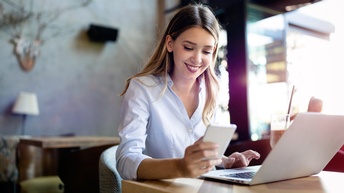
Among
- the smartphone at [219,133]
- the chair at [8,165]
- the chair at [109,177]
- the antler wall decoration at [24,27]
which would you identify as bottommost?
the chair at [8,165]

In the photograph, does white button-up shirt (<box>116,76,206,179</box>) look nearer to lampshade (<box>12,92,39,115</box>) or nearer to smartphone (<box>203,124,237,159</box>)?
smartphone (<box>203,124,237,159</box>)

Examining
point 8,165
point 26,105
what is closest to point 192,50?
point 8,165

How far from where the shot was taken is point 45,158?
144 inches

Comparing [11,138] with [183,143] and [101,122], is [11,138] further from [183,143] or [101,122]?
[183,143]

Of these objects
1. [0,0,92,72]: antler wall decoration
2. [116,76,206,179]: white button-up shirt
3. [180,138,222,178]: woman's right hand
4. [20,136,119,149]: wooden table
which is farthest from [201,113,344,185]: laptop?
[0,0,92,72]: antler wall decoration

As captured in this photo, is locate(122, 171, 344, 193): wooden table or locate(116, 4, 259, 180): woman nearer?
locate(122, 171, 344, 193): wooden table

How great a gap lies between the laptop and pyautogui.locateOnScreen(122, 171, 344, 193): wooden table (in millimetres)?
25

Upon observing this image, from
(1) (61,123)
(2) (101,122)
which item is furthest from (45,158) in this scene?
(2) (101,122)

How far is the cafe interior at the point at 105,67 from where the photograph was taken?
11.0 ft

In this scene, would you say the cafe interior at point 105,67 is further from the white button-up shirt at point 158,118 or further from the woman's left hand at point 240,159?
the woman's left hand at point 240,159

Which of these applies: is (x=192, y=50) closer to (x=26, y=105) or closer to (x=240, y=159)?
(x=240, y=159)

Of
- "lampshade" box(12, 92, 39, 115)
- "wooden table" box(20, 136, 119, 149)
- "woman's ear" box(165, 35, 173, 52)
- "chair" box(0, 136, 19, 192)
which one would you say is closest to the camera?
"woman's ear" box(165, 35, 173, 52)

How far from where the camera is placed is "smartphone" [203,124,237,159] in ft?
2.18

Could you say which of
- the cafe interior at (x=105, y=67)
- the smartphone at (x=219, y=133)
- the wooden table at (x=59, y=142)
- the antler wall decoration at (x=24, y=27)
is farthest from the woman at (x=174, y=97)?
the antler wall decoration at (x=24, y=27)
